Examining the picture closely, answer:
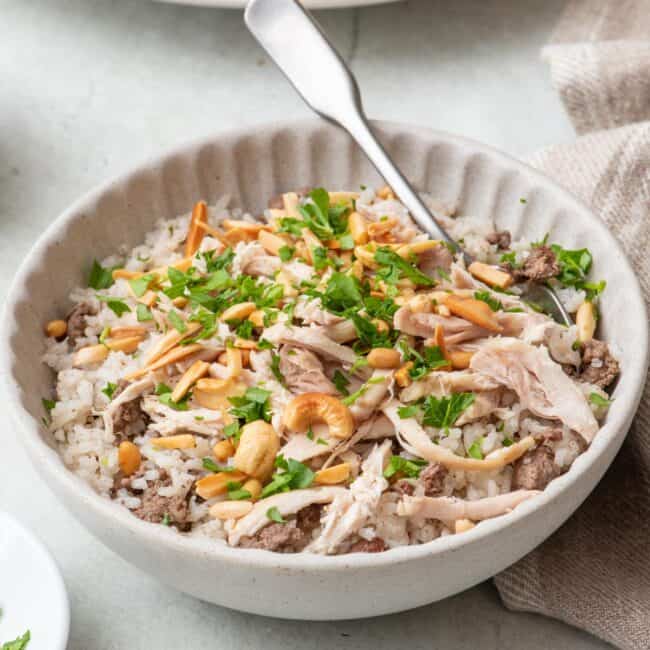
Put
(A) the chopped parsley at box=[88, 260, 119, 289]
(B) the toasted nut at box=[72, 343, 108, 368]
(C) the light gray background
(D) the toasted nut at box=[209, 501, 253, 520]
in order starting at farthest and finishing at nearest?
(C) the light gray background < (A) the chopped parsley at box=[88, 260, 119, 289] < (B) the toasted nut at box=[72, 343, 108, 368] < (D) the toasted nut at box=[209, 501, 253, 520]

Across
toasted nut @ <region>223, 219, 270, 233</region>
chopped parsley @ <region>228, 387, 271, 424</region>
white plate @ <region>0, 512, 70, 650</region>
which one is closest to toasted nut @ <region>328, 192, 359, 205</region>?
toasted nut @ <region>223, 219, 270, 233</region>

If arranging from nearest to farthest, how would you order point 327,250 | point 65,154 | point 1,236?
point 327,250, point 1,236, point 65,154

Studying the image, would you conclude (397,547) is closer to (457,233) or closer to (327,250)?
(327,250)

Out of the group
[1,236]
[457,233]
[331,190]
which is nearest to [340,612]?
[457,233]

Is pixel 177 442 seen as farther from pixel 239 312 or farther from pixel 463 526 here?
pixel 463 526

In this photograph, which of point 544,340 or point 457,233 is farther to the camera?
point 457,233

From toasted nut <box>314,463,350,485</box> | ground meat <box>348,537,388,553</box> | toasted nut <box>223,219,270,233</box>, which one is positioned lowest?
ground meat <box>348,537,388,553</box>

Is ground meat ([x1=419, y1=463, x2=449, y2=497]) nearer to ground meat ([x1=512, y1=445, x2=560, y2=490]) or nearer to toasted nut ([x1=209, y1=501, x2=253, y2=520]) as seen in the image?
ground meat ([x1=512, y1=445, x2=560, y2=490])
